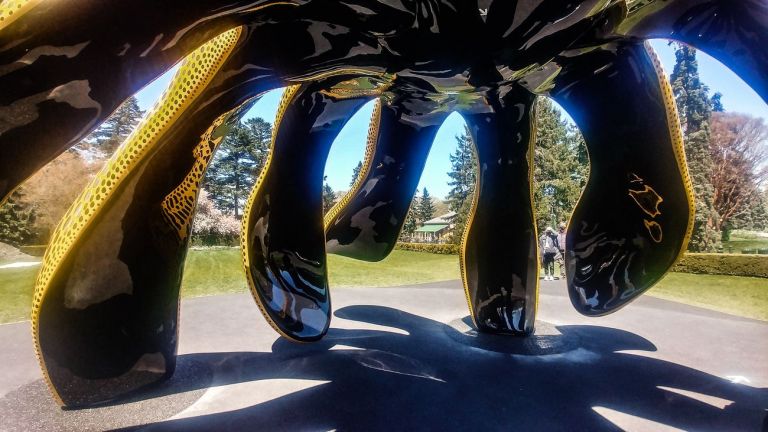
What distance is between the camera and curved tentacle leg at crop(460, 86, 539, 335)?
18.4 ft

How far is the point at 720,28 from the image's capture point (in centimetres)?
330

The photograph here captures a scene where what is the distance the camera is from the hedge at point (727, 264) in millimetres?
14789

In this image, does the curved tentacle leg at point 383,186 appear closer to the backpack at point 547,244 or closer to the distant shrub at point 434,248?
the backpack at point 547,244

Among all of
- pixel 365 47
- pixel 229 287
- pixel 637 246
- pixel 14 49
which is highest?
pixel 365 47

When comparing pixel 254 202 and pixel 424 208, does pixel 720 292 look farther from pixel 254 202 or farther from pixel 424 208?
pixel 424 208

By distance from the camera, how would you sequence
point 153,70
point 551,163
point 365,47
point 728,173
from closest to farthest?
point 153,70
point 365,47
point 728,173
point 551,163

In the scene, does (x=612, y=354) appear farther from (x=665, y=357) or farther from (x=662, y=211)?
(x=662, y=211)

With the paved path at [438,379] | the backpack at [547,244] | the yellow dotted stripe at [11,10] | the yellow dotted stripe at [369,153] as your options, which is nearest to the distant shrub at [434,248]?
the backpack at [547,244]

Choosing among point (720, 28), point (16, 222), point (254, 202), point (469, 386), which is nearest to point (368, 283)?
point (254, 202)

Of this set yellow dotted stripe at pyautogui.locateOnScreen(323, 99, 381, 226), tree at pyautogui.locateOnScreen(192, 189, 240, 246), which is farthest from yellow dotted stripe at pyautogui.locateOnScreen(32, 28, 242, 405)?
tree at pyautogui.locateOnScreen(192, 189, 240, 246)

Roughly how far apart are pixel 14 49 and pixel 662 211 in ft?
18.1

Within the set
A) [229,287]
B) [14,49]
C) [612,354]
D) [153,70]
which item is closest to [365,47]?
[153,70]

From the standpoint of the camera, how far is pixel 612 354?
17.7ft

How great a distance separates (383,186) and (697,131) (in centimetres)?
2994
